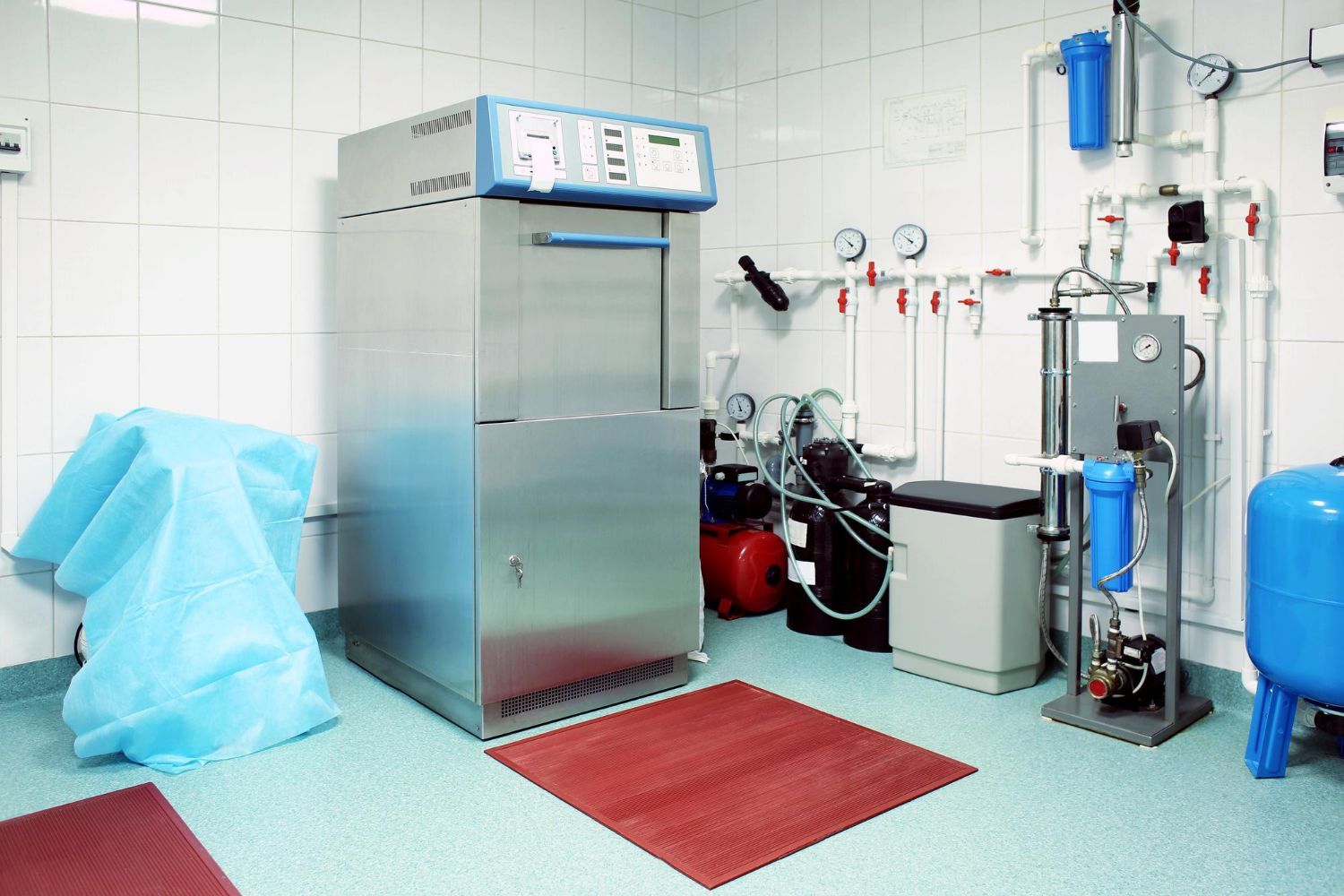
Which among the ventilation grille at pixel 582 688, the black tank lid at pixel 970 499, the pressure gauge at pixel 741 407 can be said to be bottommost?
the ventilation grille at pixel 582 688

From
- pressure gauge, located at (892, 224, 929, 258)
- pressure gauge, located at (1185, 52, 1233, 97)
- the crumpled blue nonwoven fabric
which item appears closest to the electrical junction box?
pressure gauge, located at (1185, 52, 1233, 97)

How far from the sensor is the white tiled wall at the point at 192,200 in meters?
3.04

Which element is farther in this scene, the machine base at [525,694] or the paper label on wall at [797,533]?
the paper label on wall at [797,533]

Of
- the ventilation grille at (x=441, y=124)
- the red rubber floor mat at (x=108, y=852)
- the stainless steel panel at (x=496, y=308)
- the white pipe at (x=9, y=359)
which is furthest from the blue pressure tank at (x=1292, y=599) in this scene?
the white pipe at (x=9, y=359)

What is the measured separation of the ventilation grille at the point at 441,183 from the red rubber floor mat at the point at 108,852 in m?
1.59

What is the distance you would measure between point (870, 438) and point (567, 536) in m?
1.39

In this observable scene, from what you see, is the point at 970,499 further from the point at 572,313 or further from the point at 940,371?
the point at 572,313

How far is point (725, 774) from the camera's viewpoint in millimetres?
2658

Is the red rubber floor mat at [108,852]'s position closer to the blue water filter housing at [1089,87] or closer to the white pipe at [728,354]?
the white pipe at [728,354]

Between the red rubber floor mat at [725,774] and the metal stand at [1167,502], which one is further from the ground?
the metal stand at [1167,502]

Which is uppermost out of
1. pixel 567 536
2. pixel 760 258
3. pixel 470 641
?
pixel 760 258

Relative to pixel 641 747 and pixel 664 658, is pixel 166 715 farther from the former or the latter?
pixel 664 658

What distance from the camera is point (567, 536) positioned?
3.02 meters

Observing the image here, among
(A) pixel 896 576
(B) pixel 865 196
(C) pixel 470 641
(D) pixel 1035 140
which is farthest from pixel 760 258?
(C) pixel 470 641
